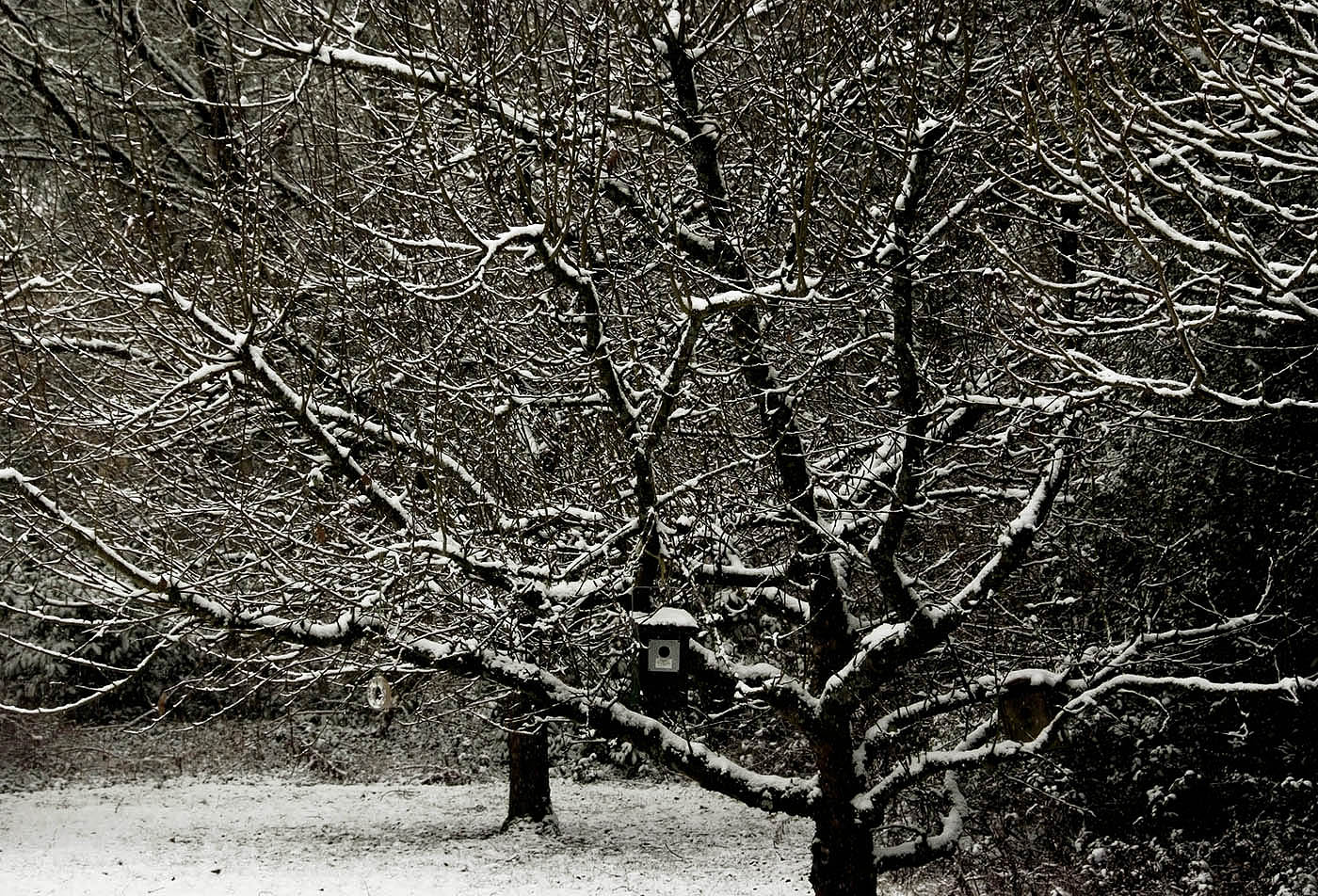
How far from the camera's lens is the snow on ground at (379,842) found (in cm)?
1004

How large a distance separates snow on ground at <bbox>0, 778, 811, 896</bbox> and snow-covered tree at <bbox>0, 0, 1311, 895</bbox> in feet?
14.5

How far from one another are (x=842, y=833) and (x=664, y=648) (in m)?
2.06

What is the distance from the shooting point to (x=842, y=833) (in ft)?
20.7

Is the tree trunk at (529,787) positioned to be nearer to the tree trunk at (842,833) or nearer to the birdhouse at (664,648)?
the tree trunk at (842,833)

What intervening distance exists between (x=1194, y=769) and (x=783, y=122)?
7.63m

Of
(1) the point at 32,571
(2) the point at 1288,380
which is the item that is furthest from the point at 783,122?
(1) the point at 32,571

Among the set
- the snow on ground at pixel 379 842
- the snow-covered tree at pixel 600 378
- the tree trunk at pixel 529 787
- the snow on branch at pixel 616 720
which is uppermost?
the snow-covered tree at pixel 600 378

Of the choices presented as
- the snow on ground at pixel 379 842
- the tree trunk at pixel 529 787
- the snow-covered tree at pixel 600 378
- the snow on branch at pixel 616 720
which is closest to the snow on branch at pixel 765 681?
the snow-covered tree at pixel 600 378

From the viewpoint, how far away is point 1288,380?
805 centimetres

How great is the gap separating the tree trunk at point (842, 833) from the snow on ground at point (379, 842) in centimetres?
369

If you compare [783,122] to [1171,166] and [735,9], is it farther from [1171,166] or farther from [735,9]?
[1171,166]

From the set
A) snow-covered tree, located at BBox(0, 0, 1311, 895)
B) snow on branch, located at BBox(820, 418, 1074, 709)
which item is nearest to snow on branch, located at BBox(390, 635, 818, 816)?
snow-covered tree, located at BBox(0, 0, 1311, 895)

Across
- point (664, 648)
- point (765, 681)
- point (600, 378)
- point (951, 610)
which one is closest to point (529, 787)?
point (765, 681)

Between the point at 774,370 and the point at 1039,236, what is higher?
the point at 1039,236
